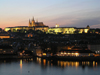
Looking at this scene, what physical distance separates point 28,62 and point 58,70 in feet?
13.9

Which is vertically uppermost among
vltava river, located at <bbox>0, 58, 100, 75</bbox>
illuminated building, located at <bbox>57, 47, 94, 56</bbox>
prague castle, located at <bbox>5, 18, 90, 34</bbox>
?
prague castle, located at <bbox>5, 18, 90, 34</bbox>

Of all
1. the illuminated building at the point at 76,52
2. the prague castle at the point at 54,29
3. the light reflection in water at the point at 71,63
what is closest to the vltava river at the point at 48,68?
the light reflection in water at the point at 71,63

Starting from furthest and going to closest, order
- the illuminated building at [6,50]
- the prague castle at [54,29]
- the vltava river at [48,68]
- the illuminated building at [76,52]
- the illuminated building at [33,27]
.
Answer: the illuminated building at [33,27], the prague castle at [54,29], the illuminated building at [6,50], the illuminated building at [76,52], the vltava river at [48,68]

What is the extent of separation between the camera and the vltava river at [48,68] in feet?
69.8

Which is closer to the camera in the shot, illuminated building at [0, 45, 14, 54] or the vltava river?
the vltava river

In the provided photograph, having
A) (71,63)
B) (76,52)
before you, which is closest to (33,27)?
(76,52)

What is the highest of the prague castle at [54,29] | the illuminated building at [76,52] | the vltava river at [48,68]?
the prague castle at [54,29]

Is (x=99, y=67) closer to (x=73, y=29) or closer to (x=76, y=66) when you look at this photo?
(x=76, y=66)

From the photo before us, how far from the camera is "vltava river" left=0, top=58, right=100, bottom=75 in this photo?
837 inches

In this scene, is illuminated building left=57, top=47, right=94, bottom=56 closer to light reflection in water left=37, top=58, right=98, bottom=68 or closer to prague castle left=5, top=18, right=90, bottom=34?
light reflection in water left=37, top=58, right=98, bottom=68

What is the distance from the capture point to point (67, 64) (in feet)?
80.0

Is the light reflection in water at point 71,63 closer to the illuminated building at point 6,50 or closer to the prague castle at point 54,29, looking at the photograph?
the illuminated building at point 6,50

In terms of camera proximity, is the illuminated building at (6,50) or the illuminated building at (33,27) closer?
the illuminated building at (6,50)

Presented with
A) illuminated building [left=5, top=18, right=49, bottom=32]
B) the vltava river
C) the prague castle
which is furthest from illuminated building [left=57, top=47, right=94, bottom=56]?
illuminated building [left=5, top=18, right=49, bottom=32]
